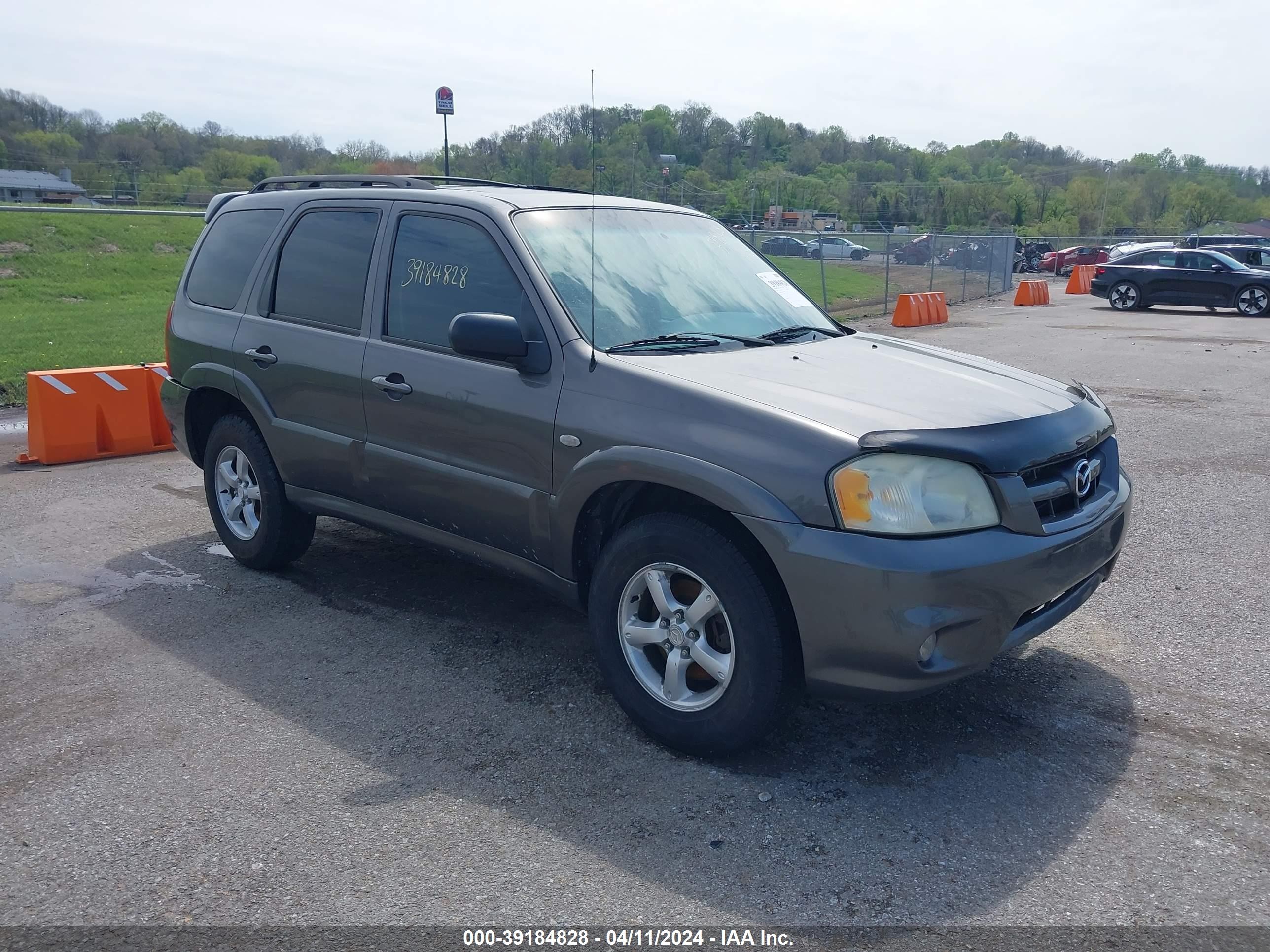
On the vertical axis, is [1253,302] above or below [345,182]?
below

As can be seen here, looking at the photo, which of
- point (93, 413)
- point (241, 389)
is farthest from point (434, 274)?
point (93, 413)

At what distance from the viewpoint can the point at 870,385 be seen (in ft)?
12.7

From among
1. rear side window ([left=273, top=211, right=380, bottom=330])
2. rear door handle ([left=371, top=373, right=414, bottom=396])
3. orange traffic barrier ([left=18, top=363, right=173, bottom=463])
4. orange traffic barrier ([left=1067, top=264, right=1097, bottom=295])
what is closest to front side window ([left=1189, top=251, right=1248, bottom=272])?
orange traffic barrier ([left=1067, top=264, right=1097, bottom=295])

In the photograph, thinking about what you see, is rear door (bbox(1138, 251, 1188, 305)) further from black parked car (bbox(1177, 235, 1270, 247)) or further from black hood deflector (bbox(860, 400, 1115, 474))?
black hood deflector (bbox(860, 400, 1115, 474))

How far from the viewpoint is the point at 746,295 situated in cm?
476

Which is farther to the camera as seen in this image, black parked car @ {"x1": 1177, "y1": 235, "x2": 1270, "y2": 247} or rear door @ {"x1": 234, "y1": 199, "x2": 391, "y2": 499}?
black parked car @ {"x1": 1177, "y1": 235, "x2": 1270, "y2": 247}

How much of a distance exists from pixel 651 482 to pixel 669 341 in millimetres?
710

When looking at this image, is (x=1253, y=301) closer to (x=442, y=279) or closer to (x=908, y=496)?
(x=442, y=279)

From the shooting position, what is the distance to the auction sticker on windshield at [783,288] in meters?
4.98

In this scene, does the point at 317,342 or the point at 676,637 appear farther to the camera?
the point at 317,342

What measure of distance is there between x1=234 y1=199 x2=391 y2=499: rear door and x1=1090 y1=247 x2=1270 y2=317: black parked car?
23916 mm

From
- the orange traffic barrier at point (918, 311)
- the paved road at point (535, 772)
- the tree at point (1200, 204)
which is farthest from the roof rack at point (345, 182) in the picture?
the tree at point (1200, 204)

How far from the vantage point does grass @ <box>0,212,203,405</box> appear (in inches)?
544

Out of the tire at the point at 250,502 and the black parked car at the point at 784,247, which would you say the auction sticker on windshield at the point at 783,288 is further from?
the black parked car at the point at 784,247
